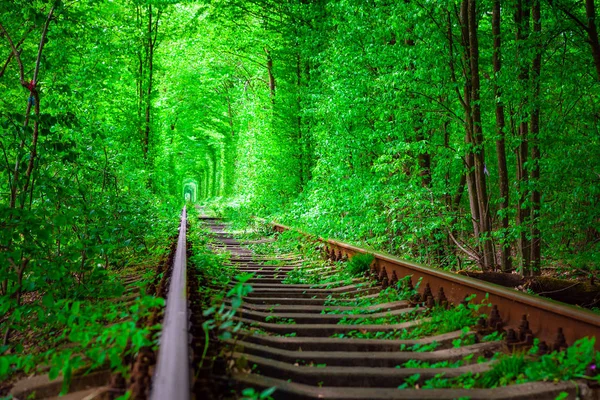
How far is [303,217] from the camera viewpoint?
13.3 metres

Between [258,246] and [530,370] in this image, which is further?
[258,246]

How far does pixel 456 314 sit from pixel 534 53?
16.2 ft

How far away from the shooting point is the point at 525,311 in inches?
149

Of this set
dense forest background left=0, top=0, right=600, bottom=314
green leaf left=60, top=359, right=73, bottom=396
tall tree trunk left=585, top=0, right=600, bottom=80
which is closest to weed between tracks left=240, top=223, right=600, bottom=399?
green leaf left=60, top=359, right=73, bottom=396

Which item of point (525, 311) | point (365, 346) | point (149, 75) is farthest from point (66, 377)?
point (149, 75)

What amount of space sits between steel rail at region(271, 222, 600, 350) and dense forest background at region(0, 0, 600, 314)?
10.2 ft

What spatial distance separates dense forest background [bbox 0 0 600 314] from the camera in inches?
229

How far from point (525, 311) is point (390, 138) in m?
7.59

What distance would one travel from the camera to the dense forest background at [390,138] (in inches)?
229

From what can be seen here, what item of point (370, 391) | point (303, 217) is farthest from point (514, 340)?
point (303, 217)

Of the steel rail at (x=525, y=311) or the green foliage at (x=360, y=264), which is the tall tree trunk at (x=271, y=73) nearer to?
the green foliage at (x=360, y=264)

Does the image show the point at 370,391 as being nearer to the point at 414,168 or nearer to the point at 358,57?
the point at 414,168

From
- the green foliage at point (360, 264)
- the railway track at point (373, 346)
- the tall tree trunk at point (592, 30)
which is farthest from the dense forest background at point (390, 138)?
the green foliage at point (360, 264)

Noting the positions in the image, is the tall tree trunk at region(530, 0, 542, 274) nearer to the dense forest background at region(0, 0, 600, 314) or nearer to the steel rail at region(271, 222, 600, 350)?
the dense forest background at region(0, 0, 600, 314)
